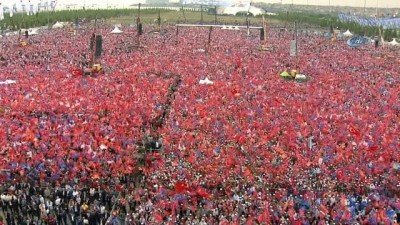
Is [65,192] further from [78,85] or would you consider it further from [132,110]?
[78,85]

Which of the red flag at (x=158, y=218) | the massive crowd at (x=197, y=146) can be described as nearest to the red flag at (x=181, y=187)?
the massive crowd at (x=197, y=146)

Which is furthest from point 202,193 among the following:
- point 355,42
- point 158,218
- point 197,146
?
point 355,42

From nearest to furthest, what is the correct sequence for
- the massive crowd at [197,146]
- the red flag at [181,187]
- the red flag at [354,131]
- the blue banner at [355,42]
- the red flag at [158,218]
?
the red flag at [158,218] < the massive crowd at [197,146] < the red flag at [181,187] < the red flag at [354,131] < the blue banner at [355,42]

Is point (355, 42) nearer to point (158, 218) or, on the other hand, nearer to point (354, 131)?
point (354, 131)

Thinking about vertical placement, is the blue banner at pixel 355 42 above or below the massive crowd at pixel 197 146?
above

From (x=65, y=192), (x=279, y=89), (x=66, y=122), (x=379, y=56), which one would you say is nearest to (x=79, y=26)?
(x=379, y=56)

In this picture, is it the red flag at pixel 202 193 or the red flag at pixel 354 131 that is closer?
the red flag at pixel 202 193

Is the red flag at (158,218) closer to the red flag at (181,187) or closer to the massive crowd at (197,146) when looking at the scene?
the massive crowd at (197,146)

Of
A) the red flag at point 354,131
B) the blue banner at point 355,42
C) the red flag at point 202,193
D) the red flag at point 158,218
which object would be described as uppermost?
the blue banner at point 355,42

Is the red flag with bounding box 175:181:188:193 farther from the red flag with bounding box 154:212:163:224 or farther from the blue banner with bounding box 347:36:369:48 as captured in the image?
the blue banner with bounding box 347:36:369:48
